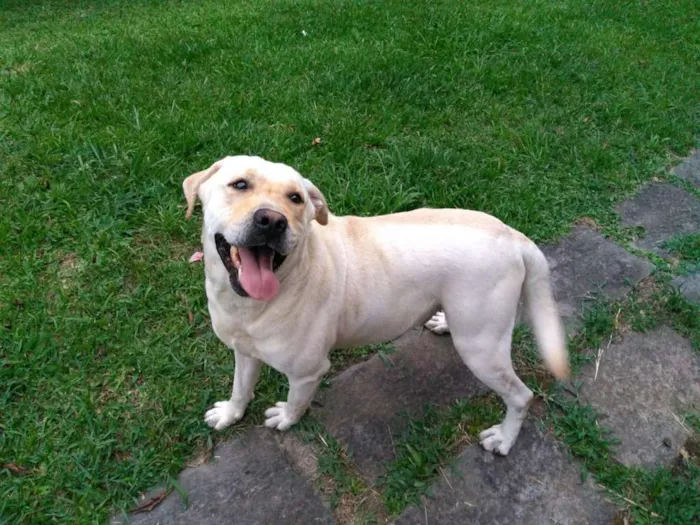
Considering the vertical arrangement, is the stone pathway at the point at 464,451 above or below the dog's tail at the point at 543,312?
below

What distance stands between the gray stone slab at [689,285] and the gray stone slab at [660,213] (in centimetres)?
25

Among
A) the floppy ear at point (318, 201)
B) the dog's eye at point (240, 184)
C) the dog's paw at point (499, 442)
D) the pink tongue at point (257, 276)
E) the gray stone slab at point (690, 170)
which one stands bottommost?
the dog's paw at point (499, 442)

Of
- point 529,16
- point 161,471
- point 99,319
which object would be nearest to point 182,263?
point 99,319

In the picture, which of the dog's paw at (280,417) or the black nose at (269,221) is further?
the dog's paw at (280,417)

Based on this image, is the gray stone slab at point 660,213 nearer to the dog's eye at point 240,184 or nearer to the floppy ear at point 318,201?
the floppy ear at point 318,201

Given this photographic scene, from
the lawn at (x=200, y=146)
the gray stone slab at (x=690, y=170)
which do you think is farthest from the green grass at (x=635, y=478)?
the gray stone slab at (x=690, y=170)

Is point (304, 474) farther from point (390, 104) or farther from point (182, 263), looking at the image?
point (390, 104)

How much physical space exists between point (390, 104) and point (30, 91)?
296 cm

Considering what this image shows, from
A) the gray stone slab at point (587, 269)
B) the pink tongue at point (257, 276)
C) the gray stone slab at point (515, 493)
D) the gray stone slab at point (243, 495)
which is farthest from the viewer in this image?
the gray stone slab at point (587, 269)

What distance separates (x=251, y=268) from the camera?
197 cm

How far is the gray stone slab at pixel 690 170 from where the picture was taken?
4.56 metres

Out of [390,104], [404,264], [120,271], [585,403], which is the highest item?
[404,264]

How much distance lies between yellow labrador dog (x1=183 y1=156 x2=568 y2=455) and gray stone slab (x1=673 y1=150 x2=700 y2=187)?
2.95 m

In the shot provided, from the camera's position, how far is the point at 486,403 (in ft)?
9.30
